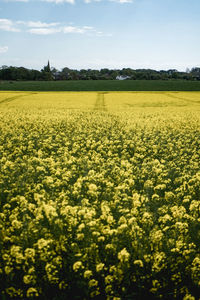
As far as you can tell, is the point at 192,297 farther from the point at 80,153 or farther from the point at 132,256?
the point at 80,153

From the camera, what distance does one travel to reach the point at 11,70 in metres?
110

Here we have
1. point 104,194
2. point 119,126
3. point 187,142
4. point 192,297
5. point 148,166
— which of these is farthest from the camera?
point 119,126

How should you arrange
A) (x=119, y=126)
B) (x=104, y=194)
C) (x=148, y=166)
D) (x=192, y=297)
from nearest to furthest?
(x=192, y=297)
(x=104, y=194)
(x=148, y=166)
(x=119, y=126)

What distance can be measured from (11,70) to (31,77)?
883 centimetres

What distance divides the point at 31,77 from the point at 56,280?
11479 centimetres

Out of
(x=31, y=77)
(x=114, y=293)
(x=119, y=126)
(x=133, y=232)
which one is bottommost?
(x=114, y=293)

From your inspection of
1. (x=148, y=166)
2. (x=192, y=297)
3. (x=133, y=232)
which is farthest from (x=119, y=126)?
(x=192, y=297)

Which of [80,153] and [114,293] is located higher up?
[80,153]

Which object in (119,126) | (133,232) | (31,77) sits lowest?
(133,232)

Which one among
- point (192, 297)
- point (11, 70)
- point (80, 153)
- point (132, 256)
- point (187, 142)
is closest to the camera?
point (192, 297)

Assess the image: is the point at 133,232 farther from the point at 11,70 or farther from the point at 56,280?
the point at 11,70

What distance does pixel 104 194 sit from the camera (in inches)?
267

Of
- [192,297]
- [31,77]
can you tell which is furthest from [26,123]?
[31,77]

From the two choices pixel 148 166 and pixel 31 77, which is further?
pixel 31 77
